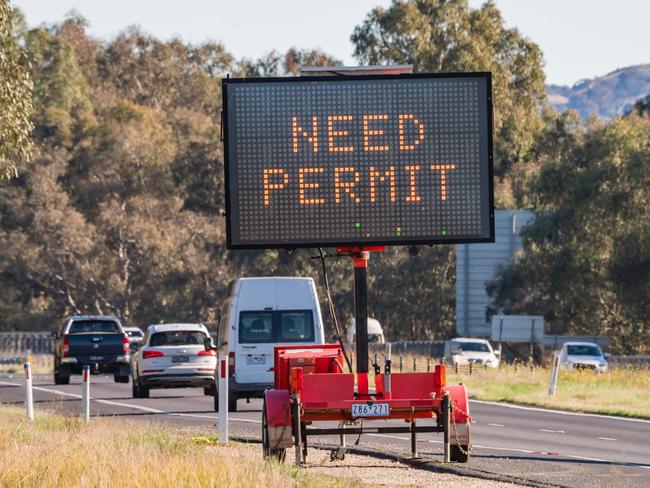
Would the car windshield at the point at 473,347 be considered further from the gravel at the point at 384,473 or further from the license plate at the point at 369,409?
the license plate at the point at 369,409

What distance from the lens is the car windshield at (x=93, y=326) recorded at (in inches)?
1542

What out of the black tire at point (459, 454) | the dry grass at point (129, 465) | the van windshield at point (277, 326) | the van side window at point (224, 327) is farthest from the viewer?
the van side window at point (224, 327)

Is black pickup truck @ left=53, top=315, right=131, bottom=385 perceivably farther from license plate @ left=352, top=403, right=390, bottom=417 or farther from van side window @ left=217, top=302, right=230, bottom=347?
license plate @ left=352, top=403, right=390, bottom=417

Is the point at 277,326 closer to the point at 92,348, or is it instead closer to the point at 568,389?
the point at 568,389

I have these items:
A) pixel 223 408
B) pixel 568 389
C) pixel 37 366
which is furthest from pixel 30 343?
pixel 223 408

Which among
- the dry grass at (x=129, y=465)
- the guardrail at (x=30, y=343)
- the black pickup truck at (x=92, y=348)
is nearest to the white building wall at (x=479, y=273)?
the guardrail at (x=30, y=343)

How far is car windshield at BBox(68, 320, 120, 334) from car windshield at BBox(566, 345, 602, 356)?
18.5m

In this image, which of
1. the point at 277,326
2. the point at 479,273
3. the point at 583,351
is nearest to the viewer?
the point at 277,326

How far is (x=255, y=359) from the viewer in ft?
90.9

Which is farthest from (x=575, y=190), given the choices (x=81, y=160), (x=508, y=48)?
(x=81, y=160)

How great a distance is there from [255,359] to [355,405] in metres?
12.1

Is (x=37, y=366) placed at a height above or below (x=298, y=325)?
below

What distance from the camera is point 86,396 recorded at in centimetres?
2339

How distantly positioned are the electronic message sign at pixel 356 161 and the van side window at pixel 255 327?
12054mm
